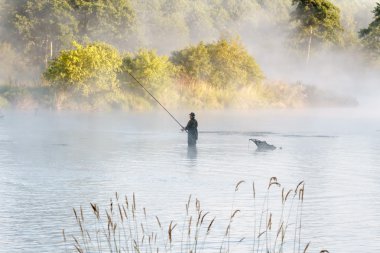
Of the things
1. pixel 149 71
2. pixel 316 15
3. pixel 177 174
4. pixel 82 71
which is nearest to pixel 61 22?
pixel 149 71

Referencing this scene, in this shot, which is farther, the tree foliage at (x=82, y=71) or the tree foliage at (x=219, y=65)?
the tree foliage at (x=219, y=65)

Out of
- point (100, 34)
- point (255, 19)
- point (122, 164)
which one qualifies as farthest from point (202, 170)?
point (255, 19)

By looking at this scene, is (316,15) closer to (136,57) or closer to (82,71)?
Result: (136,57)

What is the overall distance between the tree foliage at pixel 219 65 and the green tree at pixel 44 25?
13936 millimetres

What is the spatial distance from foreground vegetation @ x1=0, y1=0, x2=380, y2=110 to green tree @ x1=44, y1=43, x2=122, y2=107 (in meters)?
0.07

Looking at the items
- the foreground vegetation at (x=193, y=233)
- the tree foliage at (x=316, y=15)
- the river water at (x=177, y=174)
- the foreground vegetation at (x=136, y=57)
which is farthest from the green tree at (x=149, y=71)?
the foreground vegetation at (x=193, y=233)

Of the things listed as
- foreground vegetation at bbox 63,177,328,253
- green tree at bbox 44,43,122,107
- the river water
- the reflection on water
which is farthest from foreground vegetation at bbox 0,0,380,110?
foreground vegetation at bbox 63,177,328,253

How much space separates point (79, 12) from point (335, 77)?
46.9m

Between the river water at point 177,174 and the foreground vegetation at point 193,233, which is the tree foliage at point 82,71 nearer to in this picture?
the river water at point 177,174

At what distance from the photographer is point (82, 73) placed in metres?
60.5

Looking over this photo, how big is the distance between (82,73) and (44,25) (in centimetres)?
2743

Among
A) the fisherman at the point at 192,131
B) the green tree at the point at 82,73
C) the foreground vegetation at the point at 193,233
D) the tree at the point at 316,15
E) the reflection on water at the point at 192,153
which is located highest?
the tree at the point at 316,15

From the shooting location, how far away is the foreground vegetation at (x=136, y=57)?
202ft

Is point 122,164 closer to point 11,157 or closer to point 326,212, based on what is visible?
point 11,157
